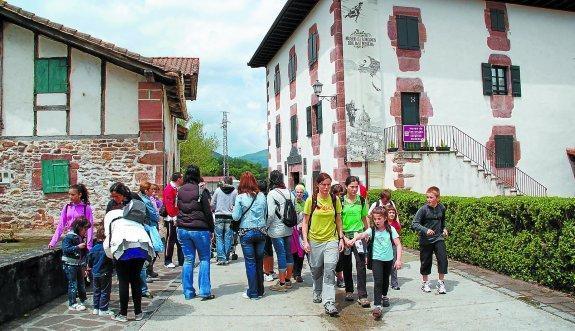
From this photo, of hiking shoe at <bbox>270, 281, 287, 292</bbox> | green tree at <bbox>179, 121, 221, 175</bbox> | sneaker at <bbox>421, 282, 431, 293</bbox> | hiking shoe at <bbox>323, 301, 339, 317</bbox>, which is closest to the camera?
hiking shoe at <bbox>323, 301, 339, 317</bbox>

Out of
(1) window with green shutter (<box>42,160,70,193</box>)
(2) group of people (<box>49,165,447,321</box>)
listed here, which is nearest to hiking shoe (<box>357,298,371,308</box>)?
(2) group of people (<box>49,165,447,321</box>)

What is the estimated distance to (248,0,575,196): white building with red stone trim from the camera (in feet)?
54.5

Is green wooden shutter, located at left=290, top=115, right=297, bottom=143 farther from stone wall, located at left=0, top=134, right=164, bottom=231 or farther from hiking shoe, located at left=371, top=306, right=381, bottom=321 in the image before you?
hiking shoe, located at left=371, top=306, right=381, bottom=321

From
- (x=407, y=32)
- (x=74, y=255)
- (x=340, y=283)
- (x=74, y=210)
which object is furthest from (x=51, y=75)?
(x=407, y=32)

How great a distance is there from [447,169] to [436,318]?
11.3 m

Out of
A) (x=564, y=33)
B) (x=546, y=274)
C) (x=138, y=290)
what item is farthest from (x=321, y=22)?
(x=138, y=290)

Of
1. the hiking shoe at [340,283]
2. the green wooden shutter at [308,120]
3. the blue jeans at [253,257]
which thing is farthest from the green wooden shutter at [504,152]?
the blue jeans at [253,257]

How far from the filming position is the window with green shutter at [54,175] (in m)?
12.2

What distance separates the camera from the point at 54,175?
12.3 meters

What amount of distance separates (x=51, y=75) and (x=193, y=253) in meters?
7.80

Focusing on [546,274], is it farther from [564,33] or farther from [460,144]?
[564,33]

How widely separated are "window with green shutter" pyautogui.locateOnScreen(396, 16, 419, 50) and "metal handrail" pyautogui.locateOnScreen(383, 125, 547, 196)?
121 inches

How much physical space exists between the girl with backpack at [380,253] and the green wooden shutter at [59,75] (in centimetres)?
911

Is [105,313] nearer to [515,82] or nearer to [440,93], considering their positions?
[440,93]
